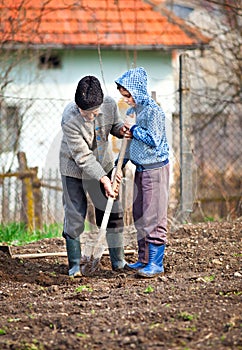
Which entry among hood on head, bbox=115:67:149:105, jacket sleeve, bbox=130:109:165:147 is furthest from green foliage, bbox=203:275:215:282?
hood on head, bbox=115:67:149:105

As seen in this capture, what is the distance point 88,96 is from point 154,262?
4.41 ft

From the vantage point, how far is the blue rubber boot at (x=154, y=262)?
18.7 feet

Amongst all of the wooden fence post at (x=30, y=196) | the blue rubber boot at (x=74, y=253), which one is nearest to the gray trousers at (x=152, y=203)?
the blue rubber boot at (x=74, y=253)

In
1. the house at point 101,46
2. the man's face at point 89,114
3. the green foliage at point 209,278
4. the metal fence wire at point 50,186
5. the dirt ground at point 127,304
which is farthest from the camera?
the house at point 101,46

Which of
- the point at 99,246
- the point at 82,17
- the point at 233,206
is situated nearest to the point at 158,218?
the point at 99,246

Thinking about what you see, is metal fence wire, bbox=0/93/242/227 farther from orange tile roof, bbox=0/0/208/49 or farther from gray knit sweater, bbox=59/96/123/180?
orange tile roof, bbox=0/0/208/49

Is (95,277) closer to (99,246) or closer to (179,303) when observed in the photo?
(99,246)

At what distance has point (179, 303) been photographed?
440 cm

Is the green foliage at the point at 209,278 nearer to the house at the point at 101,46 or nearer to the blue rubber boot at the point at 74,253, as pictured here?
the blue rubber boot at the point at 74,253

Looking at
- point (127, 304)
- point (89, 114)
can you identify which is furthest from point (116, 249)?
point (127, 304)

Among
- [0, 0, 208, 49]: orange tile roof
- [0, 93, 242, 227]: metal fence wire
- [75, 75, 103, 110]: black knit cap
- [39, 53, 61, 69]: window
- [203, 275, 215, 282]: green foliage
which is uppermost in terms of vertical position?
[0, 0, 208, 49]: orange tile roof

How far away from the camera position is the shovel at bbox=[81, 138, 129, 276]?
18.8 feet

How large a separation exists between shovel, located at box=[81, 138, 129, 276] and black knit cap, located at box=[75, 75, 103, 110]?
36 centimetres

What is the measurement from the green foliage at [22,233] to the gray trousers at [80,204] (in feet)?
5.97
